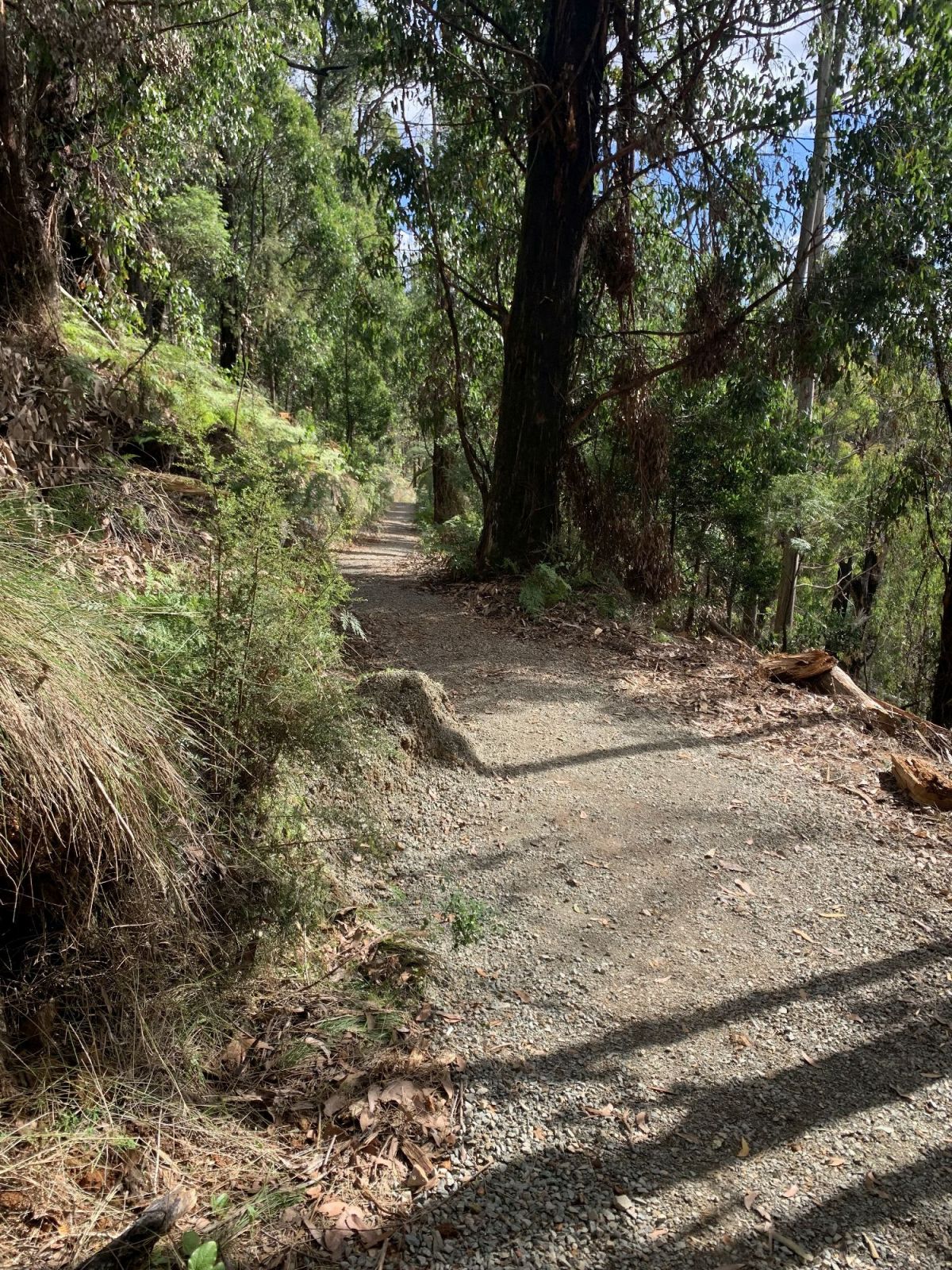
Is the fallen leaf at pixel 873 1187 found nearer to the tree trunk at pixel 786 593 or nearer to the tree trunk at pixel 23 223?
the tree trunk at pixel 23 223

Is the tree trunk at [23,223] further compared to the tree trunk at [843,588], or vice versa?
the tree trunk at [843,588]

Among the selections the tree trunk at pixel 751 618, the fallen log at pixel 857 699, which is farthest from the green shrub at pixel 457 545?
the tree trunk at pixel 751 618

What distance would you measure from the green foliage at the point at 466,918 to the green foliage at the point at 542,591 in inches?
185

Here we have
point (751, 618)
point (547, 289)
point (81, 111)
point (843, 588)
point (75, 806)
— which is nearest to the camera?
point (75, 806)

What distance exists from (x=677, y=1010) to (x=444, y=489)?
800 inches

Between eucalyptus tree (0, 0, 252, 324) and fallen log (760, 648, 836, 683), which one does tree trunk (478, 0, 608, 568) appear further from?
eucalyptus tree (0, 0, 252, 324)

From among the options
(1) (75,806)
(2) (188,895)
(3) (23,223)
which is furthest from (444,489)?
(1) (75,806)

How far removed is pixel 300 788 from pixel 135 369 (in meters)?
4.58

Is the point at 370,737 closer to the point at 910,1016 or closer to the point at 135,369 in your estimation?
the point at 910,1016

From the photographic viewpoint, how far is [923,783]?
5.10m

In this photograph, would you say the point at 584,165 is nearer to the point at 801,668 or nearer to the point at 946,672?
the point at 801,668

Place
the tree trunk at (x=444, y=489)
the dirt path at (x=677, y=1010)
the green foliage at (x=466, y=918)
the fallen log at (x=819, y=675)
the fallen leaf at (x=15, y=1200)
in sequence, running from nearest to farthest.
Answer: the fallen leaf at (x=15, y=1200) → the dirt path at (x=677, y=1010) → the green foliage at (x=466, y=918) → the fallen log at (x=819, y=675) → the tree trunk at (x=444, y=489)

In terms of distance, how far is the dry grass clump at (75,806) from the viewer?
2.16 meters

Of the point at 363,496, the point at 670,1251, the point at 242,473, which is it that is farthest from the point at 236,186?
the point at 670,1251
